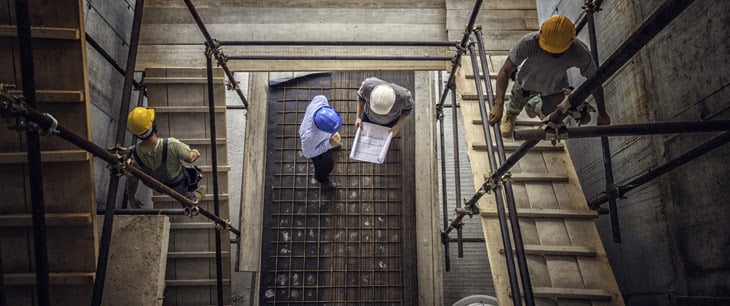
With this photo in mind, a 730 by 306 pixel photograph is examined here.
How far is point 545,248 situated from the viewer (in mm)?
4102

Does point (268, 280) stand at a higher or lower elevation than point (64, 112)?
lower

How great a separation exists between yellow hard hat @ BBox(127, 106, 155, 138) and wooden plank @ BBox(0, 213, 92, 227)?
1462 millimetres

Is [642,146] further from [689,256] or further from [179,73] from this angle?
[179,73]

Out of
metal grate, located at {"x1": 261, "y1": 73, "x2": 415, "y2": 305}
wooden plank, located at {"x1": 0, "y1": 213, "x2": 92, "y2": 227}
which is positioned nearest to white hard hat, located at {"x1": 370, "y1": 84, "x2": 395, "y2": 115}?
metal grate, located at {"x1": 261, "y1": 73, "x2": 415, "y2": 305}

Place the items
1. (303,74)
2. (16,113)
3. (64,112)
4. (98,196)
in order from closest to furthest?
(16,113) → (64,112) → (98,196) → (303,74)

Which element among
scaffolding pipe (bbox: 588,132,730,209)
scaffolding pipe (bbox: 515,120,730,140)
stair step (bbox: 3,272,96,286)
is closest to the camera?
scaffolding pipe (bbox: 515,120,730,140)

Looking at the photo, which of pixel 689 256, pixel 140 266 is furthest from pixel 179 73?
pixel 689 256

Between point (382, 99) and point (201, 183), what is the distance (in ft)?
9.00

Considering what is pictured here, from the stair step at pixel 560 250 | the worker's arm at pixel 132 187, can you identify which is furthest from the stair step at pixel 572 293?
the worker's arm at pixel 132 187

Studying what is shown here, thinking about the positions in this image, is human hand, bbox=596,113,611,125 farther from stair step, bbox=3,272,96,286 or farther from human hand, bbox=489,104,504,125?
stair step, bbox=3,272,96,286

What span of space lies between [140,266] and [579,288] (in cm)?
411

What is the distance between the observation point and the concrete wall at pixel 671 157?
130 inches

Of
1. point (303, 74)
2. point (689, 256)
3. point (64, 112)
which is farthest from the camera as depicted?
point (303, 74)

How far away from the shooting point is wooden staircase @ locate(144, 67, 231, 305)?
5.64 m
